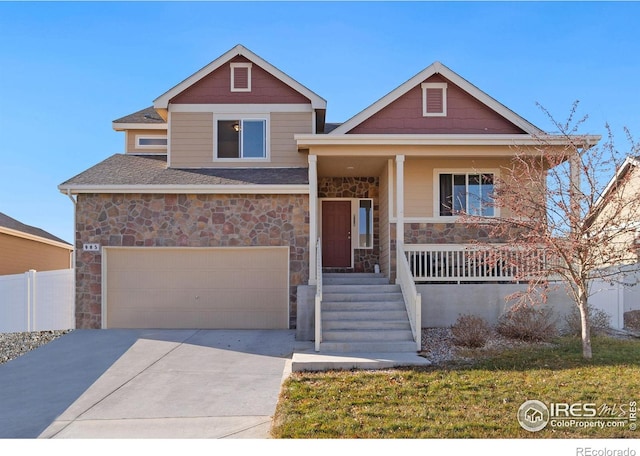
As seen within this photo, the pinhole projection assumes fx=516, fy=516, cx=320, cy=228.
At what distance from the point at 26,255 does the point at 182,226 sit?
11.7 m

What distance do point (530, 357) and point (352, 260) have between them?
6748 millimetres

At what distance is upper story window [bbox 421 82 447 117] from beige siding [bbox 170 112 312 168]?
3.15m

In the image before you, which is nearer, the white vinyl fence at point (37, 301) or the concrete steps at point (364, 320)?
the concrete steps at point (364, 320)

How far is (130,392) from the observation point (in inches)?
304

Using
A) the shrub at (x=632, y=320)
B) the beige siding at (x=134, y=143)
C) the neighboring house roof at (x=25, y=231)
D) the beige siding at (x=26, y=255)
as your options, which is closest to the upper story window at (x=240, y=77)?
the beige siding at (x=134, y=143)

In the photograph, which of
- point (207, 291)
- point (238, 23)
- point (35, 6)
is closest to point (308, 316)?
point (207, 291)

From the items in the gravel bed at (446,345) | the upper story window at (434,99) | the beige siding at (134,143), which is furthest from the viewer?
the beige siding at (134,143)

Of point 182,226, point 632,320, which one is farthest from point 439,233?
point 182,226

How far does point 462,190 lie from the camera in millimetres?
13516

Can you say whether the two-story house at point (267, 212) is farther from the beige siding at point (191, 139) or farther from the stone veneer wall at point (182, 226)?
the beige siding at point (191, 139)

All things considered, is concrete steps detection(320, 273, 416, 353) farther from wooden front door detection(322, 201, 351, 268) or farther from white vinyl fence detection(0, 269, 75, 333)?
white vinyl fence detection(0, 269, 75, 333)

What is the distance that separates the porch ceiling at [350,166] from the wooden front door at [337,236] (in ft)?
3.06

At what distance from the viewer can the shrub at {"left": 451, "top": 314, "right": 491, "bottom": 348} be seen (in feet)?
32.2

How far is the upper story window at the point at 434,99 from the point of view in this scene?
13492 mm
